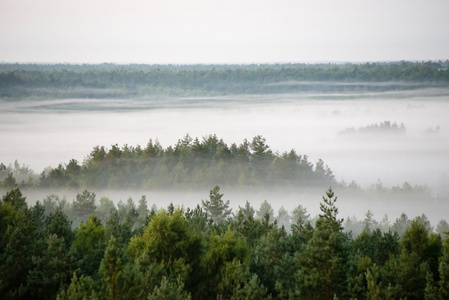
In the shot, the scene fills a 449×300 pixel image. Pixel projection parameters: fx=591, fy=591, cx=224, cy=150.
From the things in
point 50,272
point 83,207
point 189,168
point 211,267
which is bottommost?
point 189,168

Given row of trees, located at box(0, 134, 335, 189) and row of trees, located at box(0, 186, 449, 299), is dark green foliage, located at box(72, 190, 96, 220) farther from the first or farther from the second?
row of trees, located at box(0, 186, 449, 299)

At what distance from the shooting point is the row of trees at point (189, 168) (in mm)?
122125

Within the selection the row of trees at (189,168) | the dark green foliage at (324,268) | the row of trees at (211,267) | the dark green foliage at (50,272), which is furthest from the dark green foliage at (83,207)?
the dark green foliage at (324,268)

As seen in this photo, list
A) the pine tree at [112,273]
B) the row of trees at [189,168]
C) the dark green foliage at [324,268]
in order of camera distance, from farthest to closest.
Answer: the row of trees at [189,168] → the dark green foliage at [324,268] → the pine tree at [112,273]

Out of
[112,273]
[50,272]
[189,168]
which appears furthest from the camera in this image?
[189,168]

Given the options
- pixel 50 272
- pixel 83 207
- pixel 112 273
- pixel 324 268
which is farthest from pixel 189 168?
A: pixel 112 273

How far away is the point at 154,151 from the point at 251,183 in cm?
2241

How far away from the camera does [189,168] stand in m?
128

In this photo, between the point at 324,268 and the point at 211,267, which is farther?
the point at 211,267

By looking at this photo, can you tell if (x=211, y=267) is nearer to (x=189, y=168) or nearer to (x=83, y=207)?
(x=83, y=207)

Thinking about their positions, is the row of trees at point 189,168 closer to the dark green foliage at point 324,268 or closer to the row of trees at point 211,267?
the row of trees at point 211,267

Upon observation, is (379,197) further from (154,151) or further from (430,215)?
(154,151)

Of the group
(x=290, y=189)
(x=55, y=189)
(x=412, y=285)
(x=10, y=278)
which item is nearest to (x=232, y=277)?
(x=412, y=285)

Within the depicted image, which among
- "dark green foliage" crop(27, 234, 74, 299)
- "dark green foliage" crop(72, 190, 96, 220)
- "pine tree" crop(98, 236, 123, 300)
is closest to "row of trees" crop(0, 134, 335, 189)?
"dark green foliage" crop(72, 190, 96, 220)
